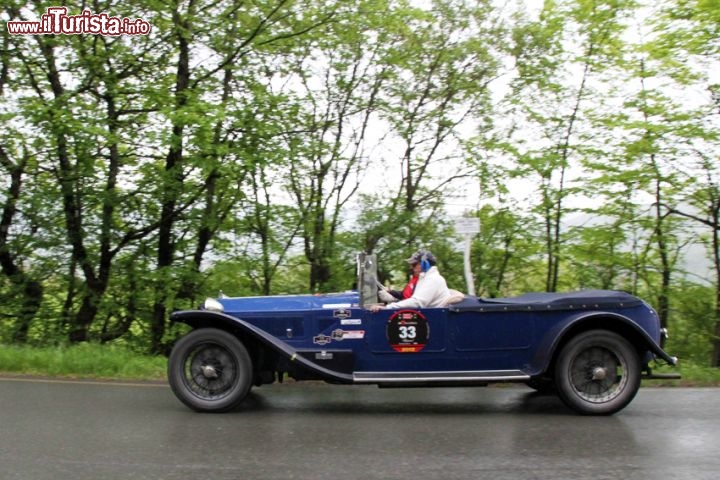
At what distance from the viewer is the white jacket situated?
638 centimetres

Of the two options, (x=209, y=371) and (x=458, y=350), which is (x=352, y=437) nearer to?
(x=458, y=350)

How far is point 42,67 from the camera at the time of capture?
1198 cm

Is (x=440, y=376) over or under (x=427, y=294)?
under

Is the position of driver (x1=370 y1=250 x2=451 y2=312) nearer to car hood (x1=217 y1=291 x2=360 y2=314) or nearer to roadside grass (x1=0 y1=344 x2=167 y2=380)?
car hood (x1=217 y1=291 x2=360 y2=314)

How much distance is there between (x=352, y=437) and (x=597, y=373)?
2336 mm

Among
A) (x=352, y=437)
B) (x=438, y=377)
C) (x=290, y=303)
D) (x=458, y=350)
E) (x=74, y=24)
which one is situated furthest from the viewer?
(x=74, y=24)

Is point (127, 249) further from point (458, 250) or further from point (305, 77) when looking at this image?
point (458, 250)

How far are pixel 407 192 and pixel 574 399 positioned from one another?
851 centimetres

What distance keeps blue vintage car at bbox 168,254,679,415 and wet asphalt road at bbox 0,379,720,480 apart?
0.99 ft

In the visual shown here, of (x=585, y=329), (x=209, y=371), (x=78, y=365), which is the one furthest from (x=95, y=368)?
(x=585, y=329)

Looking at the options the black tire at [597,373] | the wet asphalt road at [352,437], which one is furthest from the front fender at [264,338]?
the black tire at [597,373]

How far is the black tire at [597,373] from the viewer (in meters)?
6.18

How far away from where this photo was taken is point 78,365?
8.41 m

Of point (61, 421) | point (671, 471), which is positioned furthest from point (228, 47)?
point (671, 471)
